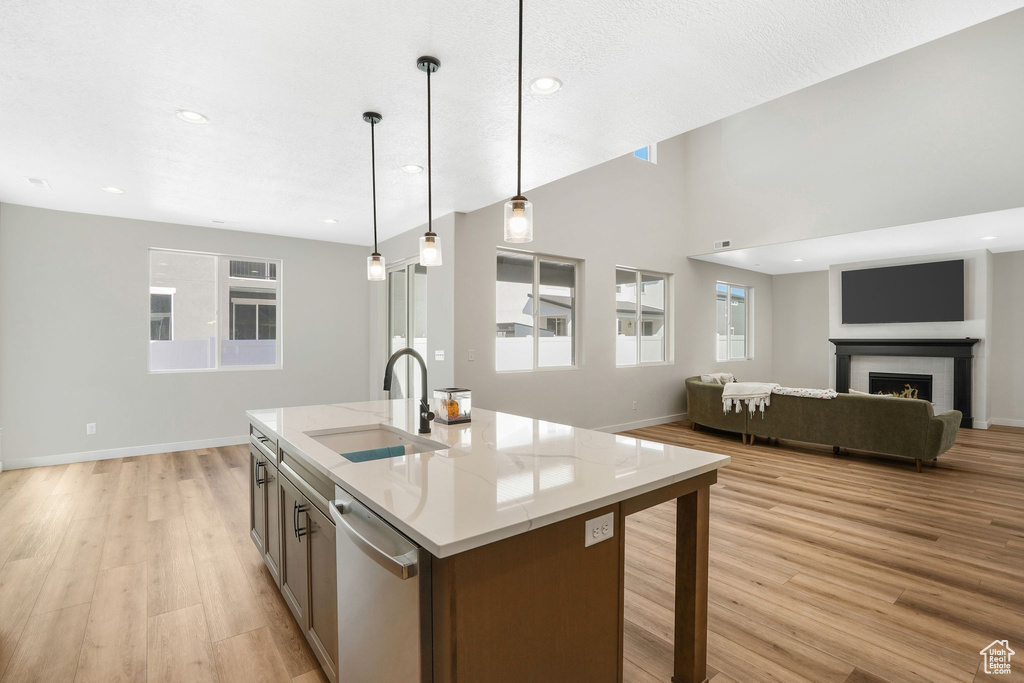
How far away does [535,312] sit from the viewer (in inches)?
225

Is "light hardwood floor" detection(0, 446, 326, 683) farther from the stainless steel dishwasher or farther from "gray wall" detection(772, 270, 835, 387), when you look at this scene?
"gray wall" detection(772, 270, 835, 387)

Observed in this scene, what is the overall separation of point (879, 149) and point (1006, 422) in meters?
4.50

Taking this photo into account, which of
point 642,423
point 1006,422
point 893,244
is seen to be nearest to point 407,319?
point 642,423

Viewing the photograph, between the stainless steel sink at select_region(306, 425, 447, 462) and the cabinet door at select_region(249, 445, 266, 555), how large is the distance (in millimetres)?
453

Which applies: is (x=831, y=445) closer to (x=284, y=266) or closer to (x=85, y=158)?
(x=284, y=266)

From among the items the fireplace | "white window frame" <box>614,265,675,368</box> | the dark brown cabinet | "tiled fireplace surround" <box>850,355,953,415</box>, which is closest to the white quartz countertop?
the dark brown cabinet

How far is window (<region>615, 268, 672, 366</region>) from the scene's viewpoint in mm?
6641

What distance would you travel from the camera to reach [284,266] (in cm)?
595

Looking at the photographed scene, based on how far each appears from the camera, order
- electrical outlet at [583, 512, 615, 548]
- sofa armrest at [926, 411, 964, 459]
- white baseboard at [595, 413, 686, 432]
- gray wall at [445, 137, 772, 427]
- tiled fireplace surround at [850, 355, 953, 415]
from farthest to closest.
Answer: tiled fireplace surround at [850, 355, 953, 415], white baseboard at [595, 413, 686, 432], gray wall at [445, 137, 772, 427], sofa armrest at [926, 411, 964, 459], electrical outlet at [583, 512, 615, 548]

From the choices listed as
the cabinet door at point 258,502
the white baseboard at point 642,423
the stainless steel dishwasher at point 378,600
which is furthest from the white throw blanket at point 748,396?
the stainless steel dishwasher at point 378,600

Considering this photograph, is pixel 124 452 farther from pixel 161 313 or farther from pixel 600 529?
pixel 600 529

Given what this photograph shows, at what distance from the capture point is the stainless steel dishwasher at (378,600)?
1126 millimetres

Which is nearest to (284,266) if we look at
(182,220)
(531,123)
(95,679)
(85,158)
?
(182,220)

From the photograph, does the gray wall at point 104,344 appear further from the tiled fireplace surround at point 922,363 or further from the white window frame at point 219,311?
the tiled fireplace surround at point 922,363
